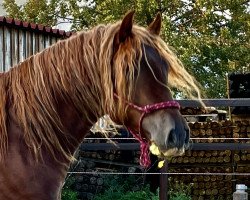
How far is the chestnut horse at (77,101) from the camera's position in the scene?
299cm

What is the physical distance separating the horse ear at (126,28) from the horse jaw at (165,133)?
38 centimetres

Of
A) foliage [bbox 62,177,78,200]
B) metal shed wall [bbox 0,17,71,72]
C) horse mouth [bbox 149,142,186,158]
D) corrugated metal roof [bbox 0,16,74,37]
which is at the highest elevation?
corrugated metal roof [bbox 0,16,74,37]

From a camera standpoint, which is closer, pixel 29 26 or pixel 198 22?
pixel 29 26

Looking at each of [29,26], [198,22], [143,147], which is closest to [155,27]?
[143,147]

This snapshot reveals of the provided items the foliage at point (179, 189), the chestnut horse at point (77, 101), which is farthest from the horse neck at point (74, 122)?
the foliage at point (179, 189)

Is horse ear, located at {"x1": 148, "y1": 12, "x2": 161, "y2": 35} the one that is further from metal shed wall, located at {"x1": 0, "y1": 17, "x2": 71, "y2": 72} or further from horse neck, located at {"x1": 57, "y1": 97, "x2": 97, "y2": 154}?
metal shed wall, located at {"x1": 0, "y1": 17, "x2": 71, "y2": 72}

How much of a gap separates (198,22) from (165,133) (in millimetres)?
12117

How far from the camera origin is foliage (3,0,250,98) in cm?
1395

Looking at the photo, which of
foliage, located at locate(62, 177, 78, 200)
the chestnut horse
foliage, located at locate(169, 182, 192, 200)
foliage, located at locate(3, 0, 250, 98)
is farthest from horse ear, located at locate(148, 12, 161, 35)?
foliage, located at locate(3, 0, 250, 98)

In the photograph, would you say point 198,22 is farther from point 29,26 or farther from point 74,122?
point 74,122

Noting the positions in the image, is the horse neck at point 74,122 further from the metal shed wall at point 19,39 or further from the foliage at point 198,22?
the foliage at point 198,22

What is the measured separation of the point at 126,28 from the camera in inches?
122

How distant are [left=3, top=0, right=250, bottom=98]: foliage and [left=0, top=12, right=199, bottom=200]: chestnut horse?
10430mm

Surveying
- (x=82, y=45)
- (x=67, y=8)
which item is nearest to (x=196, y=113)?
(x=67, y=8)
